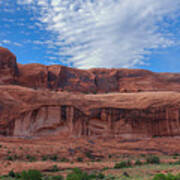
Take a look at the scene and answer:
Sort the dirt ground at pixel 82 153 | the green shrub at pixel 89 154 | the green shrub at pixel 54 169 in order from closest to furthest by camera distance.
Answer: the green shrub at pixel 54 169
the dirt ground at pixel 82 153
the green shrub at pixel 89 154

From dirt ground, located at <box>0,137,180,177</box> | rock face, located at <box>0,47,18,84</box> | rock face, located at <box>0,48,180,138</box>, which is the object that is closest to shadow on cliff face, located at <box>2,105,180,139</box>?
rock face, located at <box>0,48,180,138</box>

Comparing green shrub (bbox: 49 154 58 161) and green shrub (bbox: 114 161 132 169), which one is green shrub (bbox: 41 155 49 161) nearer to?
green shrub (bbox: 49 154 58 161)

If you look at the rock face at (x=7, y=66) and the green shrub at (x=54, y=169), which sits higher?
the rock face at (x=7, y=66)

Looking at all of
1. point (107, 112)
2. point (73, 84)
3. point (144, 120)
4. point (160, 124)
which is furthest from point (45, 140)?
point (73, 84)

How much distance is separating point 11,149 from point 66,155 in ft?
14.7

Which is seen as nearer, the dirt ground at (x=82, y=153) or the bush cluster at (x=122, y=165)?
the dirt ground at (x=82, y=153)

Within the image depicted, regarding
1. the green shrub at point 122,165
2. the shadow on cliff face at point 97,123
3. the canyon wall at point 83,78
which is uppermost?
the canyon wall at point 83,78

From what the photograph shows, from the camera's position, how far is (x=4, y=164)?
14.6 metres

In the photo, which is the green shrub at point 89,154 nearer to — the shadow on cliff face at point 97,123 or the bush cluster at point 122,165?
the bush cluster at point 122,165

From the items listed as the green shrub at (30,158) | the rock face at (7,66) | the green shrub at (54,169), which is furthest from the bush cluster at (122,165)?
the rock face at (7,66)

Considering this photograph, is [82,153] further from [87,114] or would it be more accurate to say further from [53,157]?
[87,114]

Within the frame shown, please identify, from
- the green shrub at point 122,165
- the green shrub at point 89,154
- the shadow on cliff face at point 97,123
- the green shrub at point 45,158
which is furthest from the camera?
the shadow on cliff face at point 97,123

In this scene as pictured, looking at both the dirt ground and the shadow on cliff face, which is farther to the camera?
the shadow on cliff face

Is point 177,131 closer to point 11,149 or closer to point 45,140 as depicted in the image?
point 45,140
